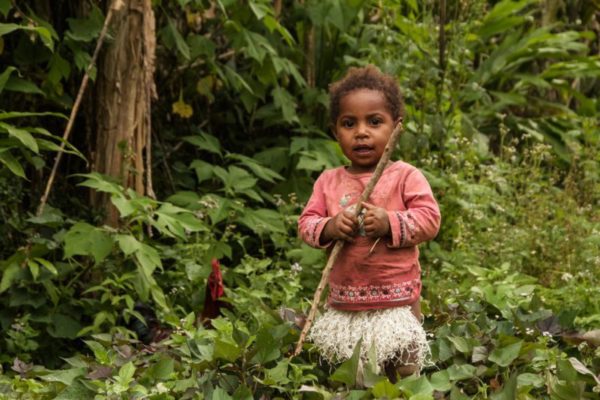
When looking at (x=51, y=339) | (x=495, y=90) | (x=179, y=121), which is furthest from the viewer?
(x=495, y=90)

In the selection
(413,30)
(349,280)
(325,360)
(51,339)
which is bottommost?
(51,339)

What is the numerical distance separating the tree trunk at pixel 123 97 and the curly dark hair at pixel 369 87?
1.99 m

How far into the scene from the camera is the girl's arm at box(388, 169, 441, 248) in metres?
3.59

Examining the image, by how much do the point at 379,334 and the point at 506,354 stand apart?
0.52 meters

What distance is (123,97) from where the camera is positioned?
5.63 meters

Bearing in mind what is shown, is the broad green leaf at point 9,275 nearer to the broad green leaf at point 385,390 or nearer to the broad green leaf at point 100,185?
the broad green leaf at point 100,185

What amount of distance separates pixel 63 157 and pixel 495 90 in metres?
4.29

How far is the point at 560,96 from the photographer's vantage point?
9.45 meters

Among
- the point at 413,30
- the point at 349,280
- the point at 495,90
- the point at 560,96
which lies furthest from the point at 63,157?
the point at 560,96

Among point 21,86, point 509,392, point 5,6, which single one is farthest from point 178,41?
point 509,392

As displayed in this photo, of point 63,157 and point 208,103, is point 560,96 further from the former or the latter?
point 63,157

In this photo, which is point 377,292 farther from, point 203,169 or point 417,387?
point 203,169

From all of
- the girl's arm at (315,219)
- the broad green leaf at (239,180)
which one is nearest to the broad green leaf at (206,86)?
the broad green leaf at (239,180)

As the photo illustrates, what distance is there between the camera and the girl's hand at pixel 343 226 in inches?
140
